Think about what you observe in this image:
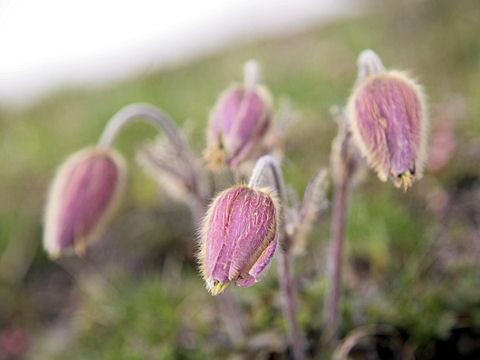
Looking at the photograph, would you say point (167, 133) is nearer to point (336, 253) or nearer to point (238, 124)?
Answer: point (238, 124)

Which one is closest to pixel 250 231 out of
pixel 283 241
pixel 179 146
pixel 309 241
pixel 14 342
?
pixel 283 241

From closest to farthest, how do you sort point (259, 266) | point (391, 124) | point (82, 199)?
point (259, 266)
point (391, 124)
point (82, 199)

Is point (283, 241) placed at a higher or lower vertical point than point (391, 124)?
lower

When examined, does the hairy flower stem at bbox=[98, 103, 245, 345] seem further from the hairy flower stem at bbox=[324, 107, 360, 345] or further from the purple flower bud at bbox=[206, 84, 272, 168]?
the hairy flower stem at bbox=[324, 107, 360, 345]

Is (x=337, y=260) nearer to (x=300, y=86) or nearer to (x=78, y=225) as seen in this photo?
(x=78, y=225)

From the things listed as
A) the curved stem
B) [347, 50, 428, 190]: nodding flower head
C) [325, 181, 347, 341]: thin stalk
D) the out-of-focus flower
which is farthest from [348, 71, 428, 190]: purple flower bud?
the out-of-focus flower

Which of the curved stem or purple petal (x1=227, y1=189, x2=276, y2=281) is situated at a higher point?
the curved stem

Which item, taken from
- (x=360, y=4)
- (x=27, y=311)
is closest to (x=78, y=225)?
(x=27, y=311)

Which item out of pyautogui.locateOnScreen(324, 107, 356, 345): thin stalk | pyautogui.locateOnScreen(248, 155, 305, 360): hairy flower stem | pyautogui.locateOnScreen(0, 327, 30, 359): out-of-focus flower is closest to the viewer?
pyautogui.locateOnScreen(248, 155, 305, 360): hairy flower stem
